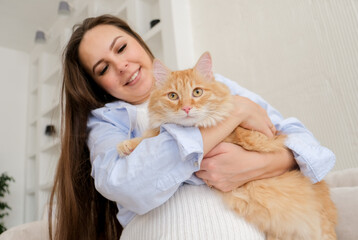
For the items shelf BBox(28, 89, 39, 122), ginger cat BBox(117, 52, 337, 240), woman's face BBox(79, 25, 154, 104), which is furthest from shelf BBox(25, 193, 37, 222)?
ginger cat BBox(117, 52, 337, 240)

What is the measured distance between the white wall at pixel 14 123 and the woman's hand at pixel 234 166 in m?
5.64

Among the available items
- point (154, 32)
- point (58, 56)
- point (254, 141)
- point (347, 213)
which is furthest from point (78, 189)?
point (58, 56)

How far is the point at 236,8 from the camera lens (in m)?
2.40

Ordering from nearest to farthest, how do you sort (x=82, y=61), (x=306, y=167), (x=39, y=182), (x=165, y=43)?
(x=306, y=167), (x=82, y=61), (x=165, y=43), (x=39, y=182)

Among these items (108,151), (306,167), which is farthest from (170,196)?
(306,167)

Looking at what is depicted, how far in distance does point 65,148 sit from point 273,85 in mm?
1584

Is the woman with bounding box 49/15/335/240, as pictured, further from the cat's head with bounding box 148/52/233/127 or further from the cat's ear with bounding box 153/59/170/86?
the cat's ear with bounding box 153/59/170/86

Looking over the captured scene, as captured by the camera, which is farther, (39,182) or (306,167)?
(39,182)

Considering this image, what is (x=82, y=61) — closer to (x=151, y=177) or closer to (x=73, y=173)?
(x=73, y=173)

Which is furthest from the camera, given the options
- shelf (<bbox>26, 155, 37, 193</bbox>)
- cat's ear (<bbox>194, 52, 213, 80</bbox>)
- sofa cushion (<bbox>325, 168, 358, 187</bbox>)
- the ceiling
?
shelf (<bbox>26, 155, 37, 193</bbox>)

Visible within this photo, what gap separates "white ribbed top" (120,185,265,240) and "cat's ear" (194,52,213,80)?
495mm

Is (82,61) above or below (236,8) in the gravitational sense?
below

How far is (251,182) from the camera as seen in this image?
1.06 metres

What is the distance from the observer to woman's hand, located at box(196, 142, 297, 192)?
1.03 meters
